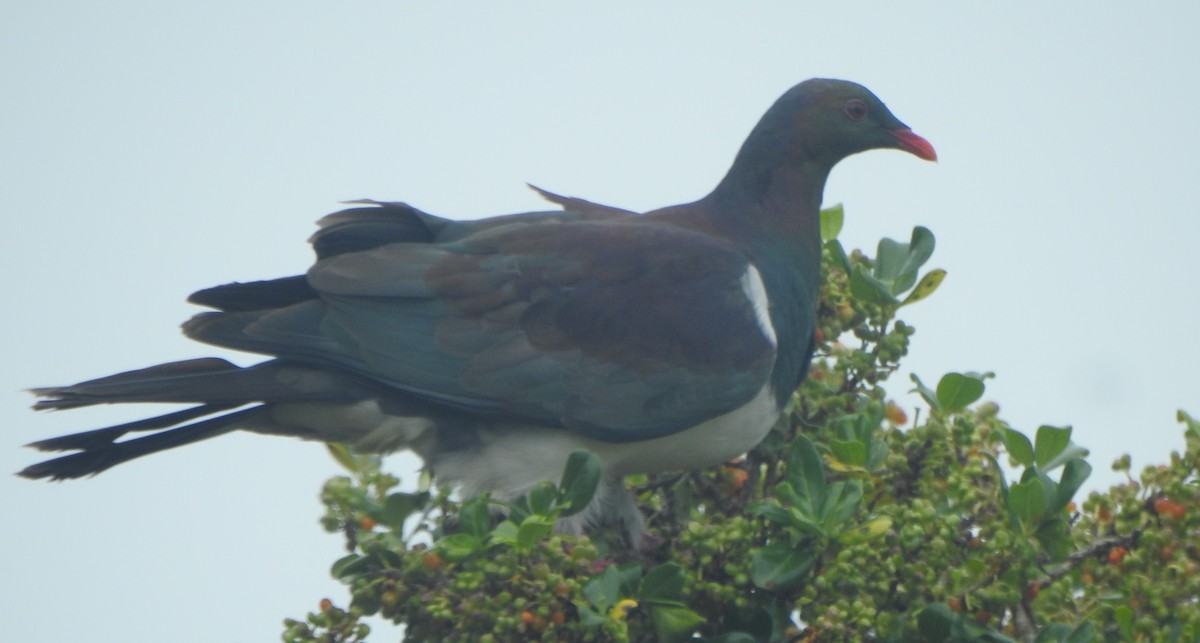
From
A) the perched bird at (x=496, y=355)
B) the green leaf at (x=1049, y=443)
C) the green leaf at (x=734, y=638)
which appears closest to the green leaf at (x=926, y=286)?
the perched bird at (x=496, y=355)

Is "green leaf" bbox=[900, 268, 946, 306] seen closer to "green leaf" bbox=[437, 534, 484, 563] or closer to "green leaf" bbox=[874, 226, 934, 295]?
"green leaf" bbox=[874, 226, 934, 295]

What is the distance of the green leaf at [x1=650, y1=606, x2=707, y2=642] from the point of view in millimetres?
3293

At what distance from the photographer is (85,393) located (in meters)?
4.31

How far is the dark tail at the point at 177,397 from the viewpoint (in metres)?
4.36

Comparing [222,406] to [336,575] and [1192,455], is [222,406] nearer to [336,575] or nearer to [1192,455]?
[336,575]

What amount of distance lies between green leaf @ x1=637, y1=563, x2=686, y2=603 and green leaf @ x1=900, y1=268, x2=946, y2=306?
44.1 inches

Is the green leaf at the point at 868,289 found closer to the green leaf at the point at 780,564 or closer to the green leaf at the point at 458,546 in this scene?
the green leaf at the point at 780,564

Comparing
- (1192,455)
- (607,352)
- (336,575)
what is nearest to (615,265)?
(607,352)

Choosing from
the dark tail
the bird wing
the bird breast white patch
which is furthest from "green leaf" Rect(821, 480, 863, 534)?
the dark tail

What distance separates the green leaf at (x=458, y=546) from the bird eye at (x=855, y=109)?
2.55 meters

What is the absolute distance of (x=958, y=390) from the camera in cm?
349

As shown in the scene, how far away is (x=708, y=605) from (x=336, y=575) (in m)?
0.86

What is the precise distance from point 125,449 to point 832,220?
2266 mm

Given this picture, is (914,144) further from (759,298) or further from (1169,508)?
(1169,508)
